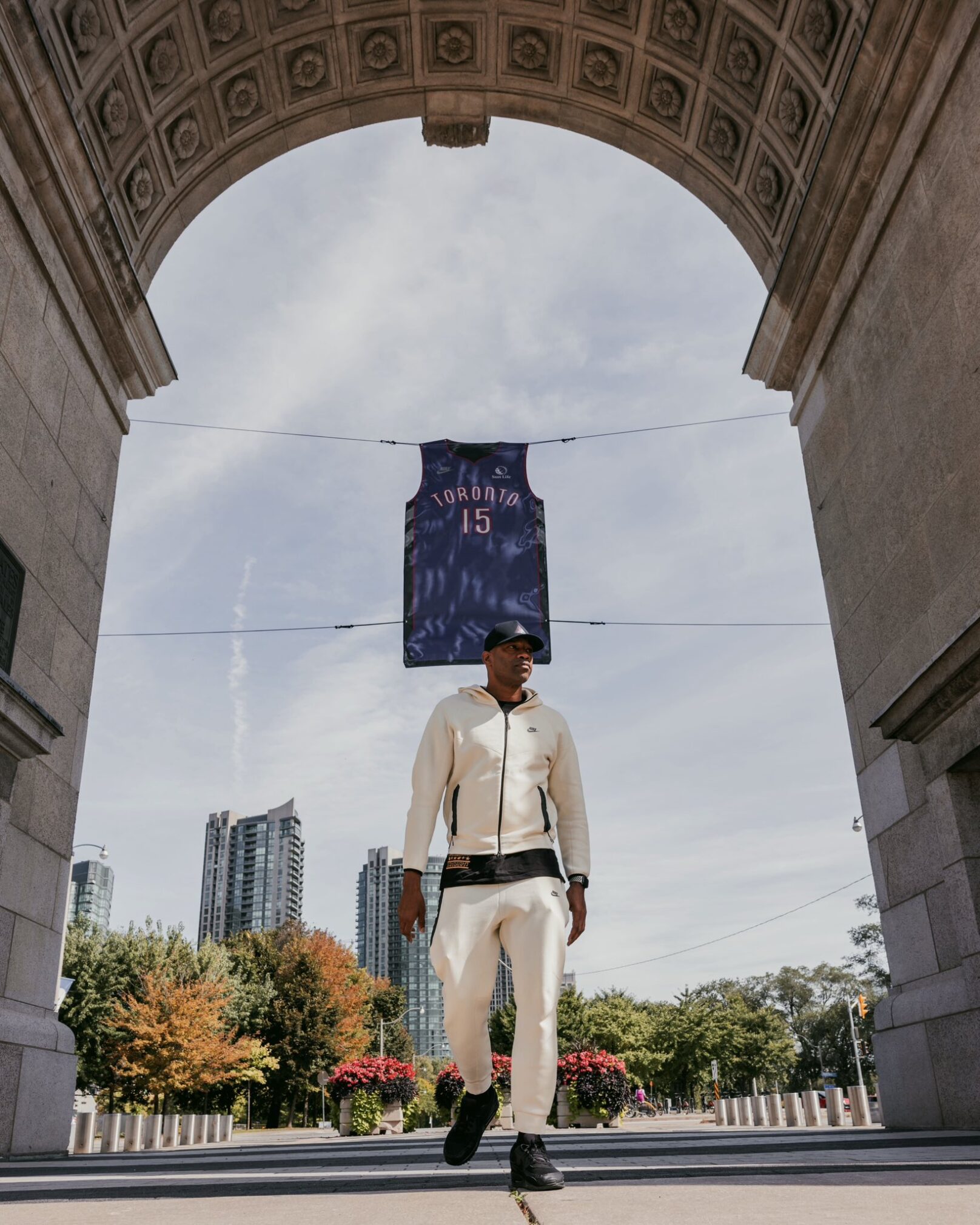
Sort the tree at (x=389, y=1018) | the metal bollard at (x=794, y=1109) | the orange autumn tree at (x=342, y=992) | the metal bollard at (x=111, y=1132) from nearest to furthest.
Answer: the metal bollard at (x=111, y=1132)
the metal bollard at (x=794, y=1109)
the orange autumn tree at (x=342, y=992)
the tree at (x=389, y=1018)

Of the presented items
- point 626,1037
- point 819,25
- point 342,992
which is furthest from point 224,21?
point 626,1037

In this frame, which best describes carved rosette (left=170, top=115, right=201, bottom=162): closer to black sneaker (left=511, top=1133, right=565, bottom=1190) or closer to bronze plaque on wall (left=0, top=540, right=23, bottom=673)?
bronze plaque on wall (left=0, top=540, right=23, bottom=673)

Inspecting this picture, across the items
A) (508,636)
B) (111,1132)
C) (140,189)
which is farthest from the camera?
(111,1132)

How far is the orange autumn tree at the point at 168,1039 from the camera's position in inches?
1425

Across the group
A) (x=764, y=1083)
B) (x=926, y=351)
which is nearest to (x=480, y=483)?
(x=926, y=351)

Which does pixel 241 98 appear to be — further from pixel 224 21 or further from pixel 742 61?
pixel 742 61

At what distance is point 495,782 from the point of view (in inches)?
187

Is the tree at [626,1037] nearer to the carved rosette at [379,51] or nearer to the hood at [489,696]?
the carved rosette at [379,51]

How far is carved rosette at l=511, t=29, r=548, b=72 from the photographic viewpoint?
15164 millimetres

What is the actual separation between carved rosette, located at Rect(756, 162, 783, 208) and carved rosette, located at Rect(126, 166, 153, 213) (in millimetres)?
8381

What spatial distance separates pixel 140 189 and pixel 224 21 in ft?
8.41

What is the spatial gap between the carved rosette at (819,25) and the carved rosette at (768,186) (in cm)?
183

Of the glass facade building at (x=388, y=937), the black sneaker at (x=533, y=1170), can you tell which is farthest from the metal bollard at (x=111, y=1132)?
the glass facade building at (x=388, y=937)

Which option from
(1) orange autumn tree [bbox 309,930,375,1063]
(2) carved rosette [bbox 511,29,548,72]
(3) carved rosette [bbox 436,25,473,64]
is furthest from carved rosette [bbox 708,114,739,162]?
(1) orange autumn tree [bbox 309,930,375,1063]
